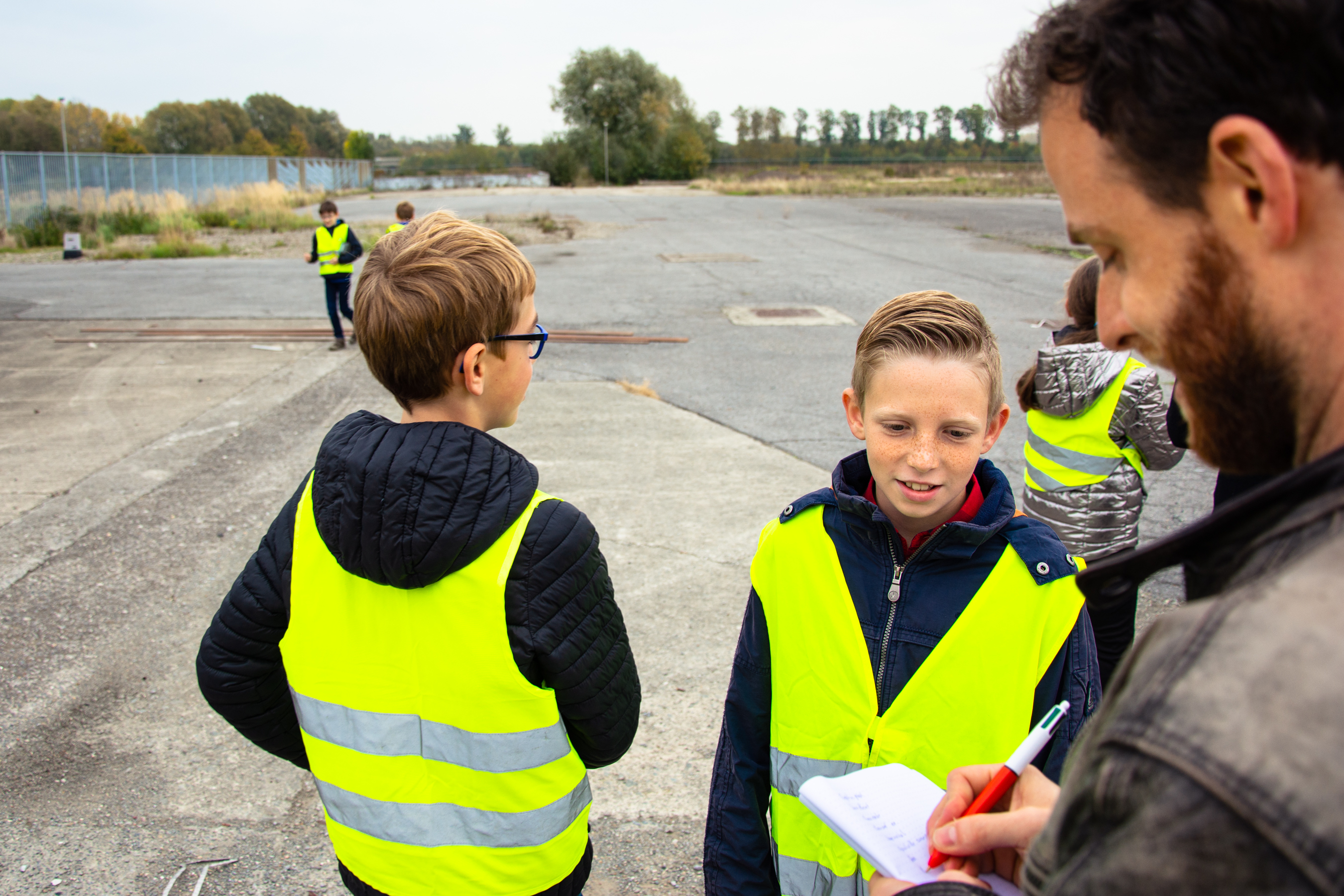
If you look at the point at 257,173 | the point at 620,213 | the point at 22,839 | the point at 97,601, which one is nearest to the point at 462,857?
the point at 22,839

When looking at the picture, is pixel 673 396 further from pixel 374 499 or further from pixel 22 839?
pixel 374 499

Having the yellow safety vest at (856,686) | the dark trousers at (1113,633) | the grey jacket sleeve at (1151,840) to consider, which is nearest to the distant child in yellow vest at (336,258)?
the dark trousers at (1113,633)

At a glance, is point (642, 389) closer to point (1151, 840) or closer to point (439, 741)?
point (439, 741)

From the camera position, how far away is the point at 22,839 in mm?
2609

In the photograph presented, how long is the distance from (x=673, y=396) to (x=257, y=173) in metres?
40.8

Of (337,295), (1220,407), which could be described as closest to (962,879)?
(1220,407)

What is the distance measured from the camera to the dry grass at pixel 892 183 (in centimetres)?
4206

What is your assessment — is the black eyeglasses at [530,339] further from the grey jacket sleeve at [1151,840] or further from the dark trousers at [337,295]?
the dark trousers at [337,295]

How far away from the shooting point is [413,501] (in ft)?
4.96

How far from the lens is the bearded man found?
1.83ft

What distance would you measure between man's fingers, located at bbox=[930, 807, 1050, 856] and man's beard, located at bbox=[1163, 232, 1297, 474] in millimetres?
470

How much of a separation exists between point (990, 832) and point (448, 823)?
40.6 inches

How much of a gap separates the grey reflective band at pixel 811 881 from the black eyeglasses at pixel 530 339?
1.15m

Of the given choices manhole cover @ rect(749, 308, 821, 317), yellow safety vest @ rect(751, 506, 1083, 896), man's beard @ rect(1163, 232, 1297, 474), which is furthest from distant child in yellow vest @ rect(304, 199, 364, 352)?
man's beard @ rect(1163, 232, 1297, 474)
